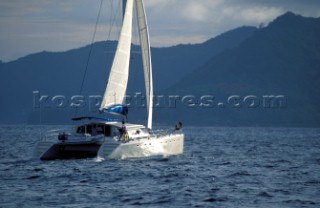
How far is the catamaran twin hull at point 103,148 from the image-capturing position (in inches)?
1583

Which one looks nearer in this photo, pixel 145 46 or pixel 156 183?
pixel 156 183

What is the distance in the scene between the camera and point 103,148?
40.1 metres

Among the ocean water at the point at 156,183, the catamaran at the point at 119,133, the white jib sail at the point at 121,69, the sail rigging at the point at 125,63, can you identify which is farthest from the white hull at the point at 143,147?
the white jib sail at the point at 121,69

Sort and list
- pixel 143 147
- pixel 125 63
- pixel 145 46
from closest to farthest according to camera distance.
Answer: pixel 143 147 < pixel 125 63 < pixel 145 46

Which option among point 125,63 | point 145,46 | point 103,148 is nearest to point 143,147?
point 103,148

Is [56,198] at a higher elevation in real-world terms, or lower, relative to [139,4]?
lower

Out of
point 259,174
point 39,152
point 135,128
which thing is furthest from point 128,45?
point 259,174

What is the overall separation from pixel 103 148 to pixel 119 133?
2.25m

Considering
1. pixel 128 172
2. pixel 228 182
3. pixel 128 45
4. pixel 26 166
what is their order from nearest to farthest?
pixel 228 182 < pixel 128 172 < pixel 26 166 < pixel 128 45

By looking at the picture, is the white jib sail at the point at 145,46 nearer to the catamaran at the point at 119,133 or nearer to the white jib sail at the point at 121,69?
the catamaran at the point at 119,133

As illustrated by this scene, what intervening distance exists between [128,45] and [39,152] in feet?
32.2

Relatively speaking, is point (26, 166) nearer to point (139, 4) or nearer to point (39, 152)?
point (39, 152)

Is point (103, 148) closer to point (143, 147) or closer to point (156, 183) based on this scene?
point (143, 147)

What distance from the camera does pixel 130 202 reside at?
28.0 meters
